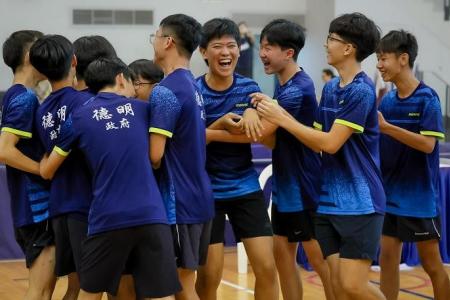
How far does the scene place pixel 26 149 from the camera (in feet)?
15.4

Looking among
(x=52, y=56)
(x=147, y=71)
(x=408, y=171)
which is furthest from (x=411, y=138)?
(x=52, y=56)

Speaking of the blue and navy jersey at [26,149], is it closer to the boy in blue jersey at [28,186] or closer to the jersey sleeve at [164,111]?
the boy in blue jersey at [28,186]

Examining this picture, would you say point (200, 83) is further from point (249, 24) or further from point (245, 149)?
point (249, 24)

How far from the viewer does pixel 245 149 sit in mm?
5207

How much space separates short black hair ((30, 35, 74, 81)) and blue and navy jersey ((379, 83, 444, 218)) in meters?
2.41

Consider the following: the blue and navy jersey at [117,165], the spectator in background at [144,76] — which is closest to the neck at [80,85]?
the spectator in background at [144,76]

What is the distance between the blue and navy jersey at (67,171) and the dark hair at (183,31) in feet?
1.87

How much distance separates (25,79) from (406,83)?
102 inches

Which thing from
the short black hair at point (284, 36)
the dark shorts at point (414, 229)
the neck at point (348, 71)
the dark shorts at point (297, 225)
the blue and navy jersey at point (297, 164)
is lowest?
the dark shorts at point (414, 229)

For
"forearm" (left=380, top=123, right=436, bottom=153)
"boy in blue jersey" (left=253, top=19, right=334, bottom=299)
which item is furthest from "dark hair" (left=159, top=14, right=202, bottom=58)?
"forearm" (left=380, top=123, right=436, bottom=153)

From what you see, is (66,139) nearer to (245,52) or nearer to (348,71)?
(348,71)

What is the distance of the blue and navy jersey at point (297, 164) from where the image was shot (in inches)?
205

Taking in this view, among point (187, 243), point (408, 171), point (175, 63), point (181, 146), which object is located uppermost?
point (175, 63)

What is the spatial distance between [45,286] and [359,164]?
1.89 metres
